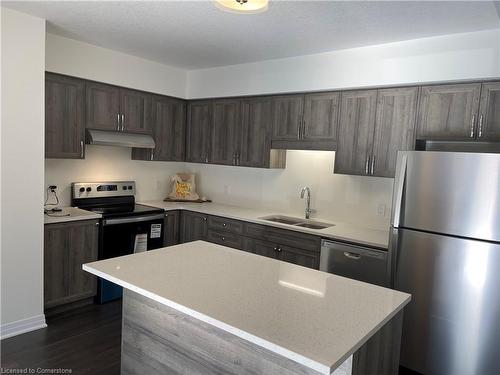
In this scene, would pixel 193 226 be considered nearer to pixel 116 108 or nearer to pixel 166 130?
pixel 166 130

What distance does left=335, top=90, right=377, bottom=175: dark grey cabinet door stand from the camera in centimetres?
337

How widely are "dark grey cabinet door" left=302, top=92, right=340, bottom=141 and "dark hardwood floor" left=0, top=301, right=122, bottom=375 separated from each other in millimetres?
2501

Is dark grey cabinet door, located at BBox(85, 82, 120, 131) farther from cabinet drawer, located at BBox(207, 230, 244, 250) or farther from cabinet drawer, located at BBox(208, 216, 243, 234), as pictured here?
cabinet drawer, located at BBox(207, 230, 244, 250)

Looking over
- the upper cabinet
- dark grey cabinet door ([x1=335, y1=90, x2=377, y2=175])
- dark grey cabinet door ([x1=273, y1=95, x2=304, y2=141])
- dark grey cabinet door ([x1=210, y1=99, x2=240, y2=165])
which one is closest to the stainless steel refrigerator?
dark grey cabinet door ([x1=335, y1=90, x2=377, y2=175])

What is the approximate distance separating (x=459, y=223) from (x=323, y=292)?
3.98 ft

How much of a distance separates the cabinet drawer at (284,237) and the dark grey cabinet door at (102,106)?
5.90 feet

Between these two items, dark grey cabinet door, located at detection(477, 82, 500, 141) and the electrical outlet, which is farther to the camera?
the electrical outlet

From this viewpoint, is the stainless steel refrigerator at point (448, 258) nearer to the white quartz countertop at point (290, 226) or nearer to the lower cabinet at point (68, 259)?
the white quartz countertop at point (290, 226)

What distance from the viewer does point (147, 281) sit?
184 centimetres

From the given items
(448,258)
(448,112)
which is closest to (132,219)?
(448,258)

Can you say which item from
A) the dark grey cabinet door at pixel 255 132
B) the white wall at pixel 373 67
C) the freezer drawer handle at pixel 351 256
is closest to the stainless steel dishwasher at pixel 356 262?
the freezer drawer handle at pixel 351 256

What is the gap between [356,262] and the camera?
3135 millimetres

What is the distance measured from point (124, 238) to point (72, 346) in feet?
3.85

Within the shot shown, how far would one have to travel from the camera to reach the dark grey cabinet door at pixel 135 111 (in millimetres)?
4139
